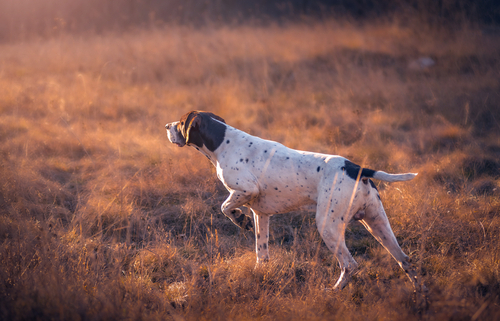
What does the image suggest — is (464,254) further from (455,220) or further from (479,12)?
(479,12)

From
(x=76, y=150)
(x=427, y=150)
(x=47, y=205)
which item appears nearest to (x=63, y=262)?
(x=47, y=205)

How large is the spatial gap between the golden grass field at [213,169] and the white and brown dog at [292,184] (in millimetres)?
378

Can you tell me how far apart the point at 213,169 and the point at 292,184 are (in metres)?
2.89

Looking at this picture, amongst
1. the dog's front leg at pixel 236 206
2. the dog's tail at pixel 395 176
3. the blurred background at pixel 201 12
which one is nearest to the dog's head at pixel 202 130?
the dog's front leg at pixel 236 206

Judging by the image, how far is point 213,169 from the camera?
6.04 metres

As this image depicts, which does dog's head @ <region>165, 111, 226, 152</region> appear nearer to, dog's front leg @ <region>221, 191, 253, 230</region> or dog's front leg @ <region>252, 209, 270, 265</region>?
dog's front leg @ <region>221, 191, 253, 230</region>

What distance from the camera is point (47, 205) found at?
4684mm

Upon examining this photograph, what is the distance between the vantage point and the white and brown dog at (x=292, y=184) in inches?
123

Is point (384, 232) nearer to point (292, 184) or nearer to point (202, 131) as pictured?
point (292, 184)

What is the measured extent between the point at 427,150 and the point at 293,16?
10.7 metres

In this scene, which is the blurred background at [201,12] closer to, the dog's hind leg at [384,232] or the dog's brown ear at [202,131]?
the dog's brown ear at [202,131]

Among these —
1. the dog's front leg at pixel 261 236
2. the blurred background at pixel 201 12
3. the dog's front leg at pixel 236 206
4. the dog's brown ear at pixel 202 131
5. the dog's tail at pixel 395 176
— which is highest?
the blurred background at pixel 201 12

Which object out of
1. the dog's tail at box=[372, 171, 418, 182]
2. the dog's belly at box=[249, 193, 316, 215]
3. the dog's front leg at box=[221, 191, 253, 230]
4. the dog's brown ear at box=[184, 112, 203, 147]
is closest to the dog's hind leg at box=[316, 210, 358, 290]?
the dog's belly at box=[249, 193, 316, 215]

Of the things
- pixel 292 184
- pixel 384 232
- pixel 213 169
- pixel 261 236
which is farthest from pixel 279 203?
pixel 213 169
